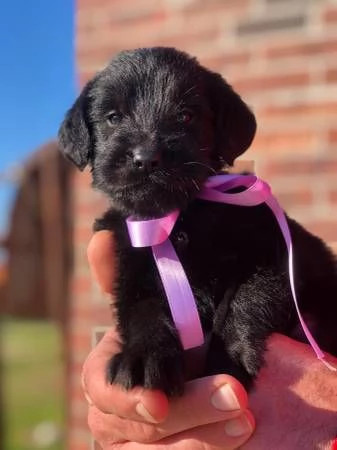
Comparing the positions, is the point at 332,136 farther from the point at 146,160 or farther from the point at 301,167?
the point at 146,160

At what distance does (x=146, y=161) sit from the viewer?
1.60 m

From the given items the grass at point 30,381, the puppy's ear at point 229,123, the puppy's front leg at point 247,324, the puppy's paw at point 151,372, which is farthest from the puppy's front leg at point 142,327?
the grass at point 30,381

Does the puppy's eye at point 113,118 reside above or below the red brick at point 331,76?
above

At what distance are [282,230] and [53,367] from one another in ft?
13.5

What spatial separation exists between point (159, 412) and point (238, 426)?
25 centimetres

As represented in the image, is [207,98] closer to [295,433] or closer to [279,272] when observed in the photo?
[279,272]

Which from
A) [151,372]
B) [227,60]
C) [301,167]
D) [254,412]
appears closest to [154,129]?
[151,372]

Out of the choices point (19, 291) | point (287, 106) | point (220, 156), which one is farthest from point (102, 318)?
point (19, 291)

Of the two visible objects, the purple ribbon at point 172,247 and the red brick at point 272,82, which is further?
the red brick at point 272,82

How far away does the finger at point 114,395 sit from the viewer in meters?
1.47

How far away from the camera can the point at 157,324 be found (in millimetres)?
1599

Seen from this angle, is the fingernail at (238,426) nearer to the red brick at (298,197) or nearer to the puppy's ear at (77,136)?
the puppy's ear at (77,136)

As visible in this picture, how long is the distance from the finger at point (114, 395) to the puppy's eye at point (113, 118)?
0.58m

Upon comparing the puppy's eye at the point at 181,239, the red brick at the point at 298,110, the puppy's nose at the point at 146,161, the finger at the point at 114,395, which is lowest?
the finger at the point at 114,395
